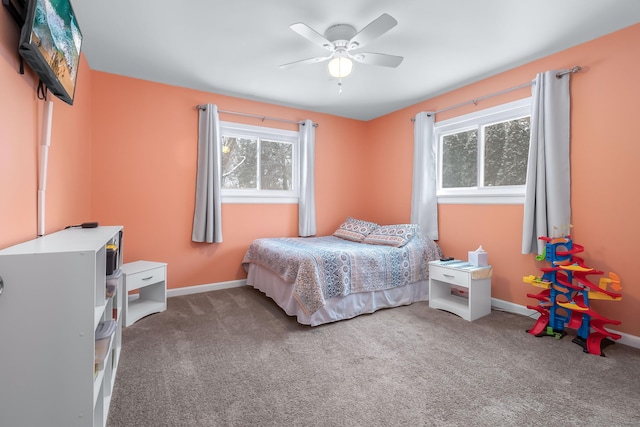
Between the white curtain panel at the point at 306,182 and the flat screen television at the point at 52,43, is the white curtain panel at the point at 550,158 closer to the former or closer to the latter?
the white curtain panel at the point at 306,182

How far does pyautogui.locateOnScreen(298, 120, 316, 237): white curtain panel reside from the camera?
4.23m

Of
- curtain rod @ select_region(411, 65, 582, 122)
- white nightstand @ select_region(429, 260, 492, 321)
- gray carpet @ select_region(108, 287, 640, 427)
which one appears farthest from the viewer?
white nightstand @ select_region(429, 260, 492, 321)

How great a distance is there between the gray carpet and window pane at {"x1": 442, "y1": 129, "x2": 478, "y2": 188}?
1.62 meters

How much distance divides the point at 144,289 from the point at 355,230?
2.50 m

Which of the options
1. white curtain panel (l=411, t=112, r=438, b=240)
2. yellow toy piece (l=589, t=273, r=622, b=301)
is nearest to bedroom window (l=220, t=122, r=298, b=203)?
white curtain panel (l=411, t=112, r=438, b=240)

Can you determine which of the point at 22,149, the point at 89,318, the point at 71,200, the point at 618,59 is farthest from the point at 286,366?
the point at 618,59

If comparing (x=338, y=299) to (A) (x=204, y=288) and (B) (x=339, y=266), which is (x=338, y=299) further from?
(A) (x=204, y=288)

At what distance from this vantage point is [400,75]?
3.22 m

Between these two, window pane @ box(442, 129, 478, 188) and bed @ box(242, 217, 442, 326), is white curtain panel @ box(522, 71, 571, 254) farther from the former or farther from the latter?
bed @ box(242, 217, 442, 326)

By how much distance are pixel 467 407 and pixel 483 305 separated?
1.55 meters

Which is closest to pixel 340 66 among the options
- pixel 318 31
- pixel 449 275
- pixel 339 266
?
pixel 318 31

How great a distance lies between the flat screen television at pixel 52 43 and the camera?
3.98 ft

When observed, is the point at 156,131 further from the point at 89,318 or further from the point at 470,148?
the point at 470,148

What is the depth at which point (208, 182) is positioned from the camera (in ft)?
11.7
